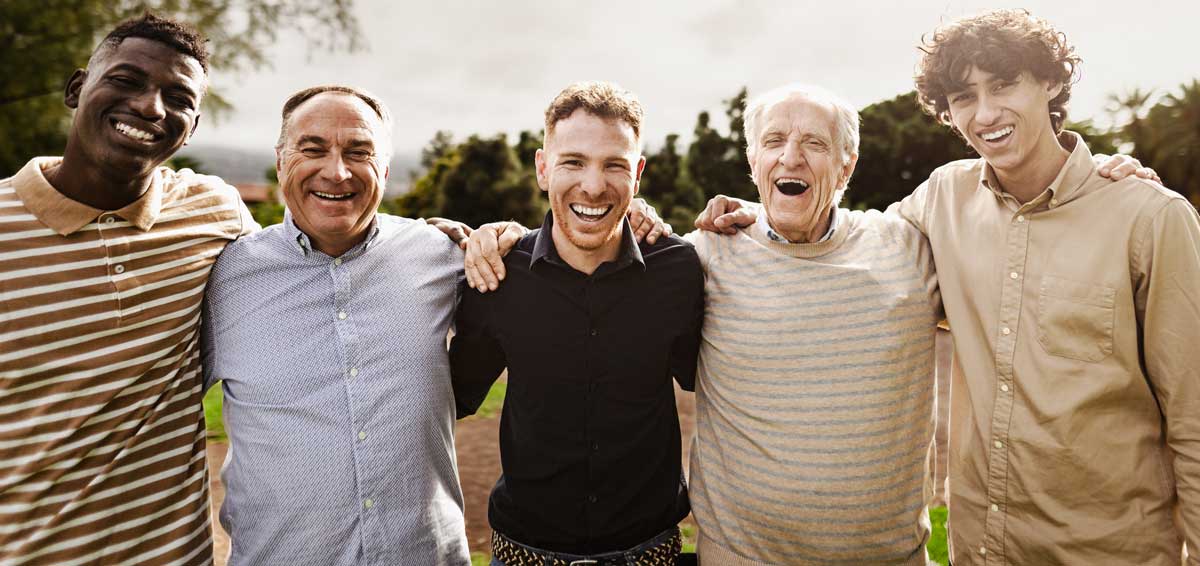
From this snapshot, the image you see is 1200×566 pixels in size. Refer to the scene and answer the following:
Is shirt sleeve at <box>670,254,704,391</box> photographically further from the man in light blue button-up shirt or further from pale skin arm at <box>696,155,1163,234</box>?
the man in light blue button-up shirt

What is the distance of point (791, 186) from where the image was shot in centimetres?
295

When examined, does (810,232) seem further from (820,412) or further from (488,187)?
(488,187)

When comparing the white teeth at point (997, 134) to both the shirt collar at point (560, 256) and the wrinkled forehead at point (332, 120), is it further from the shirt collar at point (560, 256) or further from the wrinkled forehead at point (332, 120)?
the wrinkled forehead at point (332, 120)

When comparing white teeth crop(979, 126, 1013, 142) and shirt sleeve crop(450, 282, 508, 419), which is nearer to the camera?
white teeth crop(979, 126, 1013, 142)

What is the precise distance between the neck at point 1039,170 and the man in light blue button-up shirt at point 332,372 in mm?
2253

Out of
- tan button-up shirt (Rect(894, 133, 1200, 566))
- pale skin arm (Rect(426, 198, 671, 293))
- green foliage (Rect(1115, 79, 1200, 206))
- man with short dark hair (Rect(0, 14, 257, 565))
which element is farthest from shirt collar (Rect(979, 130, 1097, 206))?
green foliage (Rect(1115, 79, 1200, 206))

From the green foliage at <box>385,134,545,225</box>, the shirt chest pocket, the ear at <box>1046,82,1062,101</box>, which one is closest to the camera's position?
the shirt chest pocket

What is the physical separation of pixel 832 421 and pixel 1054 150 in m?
1.31

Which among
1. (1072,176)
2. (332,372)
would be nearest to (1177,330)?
(1072,176)

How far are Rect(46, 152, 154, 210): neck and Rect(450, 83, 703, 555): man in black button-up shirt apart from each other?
4.45ft

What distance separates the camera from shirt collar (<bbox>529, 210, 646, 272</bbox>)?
2.88 m

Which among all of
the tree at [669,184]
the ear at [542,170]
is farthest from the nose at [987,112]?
the tree at [669,184]

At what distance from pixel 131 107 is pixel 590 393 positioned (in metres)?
1.94

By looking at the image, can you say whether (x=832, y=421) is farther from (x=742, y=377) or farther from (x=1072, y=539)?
(x=1072, y=539)
